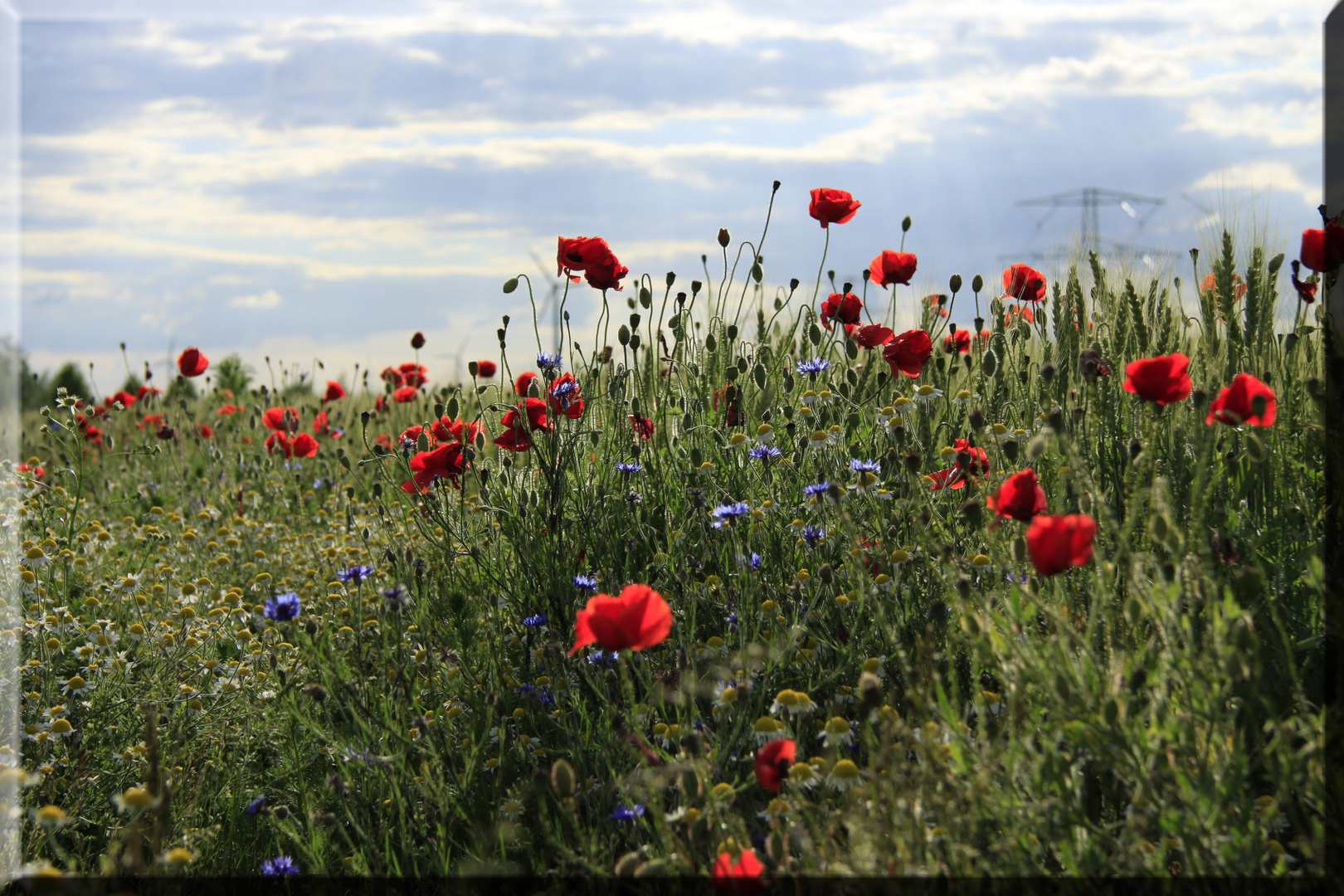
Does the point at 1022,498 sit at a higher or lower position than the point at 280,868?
higher

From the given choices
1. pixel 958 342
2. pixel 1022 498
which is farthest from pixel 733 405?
pixel 1022 498

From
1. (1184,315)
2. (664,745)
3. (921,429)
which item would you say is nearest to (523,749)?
(664,745)

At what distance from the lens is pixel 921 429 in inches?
109

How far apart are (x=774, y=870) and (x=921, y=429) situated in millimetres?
1626

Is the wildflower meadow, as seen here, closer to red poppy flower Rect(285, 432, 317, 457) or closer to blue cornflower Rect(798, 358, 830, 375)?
blue cornflower Rect(798, 358, 830, 375)

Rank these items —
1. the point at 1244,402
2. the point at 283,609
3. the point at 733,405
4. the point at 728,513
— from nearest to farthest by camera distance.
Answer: the point at 1244,402 < the point at 283,609 < the point at 728,513 < the point at 733,405

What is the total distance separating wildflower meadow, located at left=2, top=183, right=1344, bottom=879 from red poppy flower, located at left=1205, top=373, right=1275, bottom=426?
0.04 ft

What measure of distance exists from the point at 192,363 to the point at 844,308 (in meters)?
3.78

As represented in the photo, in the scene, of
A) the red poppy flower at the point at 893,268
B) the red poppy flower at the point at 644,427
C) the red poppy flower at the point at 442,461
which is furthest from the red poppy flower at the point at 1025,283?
the red poppy flower at the point at 442,461

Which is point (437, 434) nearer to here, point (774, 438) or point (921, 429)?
point (774, 438)

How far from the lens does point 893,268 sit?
3.17m

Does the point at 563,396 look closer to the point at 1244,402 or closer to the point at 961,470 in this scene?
the point at 961,470

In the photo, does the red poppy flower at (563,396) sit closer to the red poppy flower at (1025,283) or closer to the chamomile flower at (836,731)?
the chamomile flower at (836,731)

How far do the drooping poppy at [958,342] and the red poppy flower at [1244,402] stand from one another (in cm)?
152
